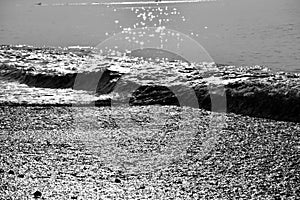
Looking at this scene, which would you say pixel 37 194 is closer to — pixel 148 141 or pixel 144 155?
pixel 144 155

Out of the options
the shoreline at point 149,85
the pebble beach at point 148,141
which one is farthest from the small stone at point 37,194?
the shoreline at point 149,85

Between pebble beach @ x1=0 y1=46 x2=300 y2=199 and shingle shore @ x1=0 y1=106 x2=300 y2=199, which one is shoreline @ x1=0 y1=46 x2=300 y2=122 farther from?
shingle shore @ x1=0 y1=106 x2=300 y2=199

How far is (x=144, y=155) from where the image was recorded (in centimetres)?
791

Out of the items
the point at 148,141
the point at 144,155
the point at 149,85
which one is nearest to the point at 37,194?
the point at 144,155

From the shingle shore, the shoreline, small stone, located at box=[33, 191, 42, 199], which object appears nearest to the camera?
small stone, located at box=[33, 191, 42, 199]

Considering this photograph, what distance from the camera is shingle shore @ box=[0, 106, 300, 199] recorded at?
257 inches

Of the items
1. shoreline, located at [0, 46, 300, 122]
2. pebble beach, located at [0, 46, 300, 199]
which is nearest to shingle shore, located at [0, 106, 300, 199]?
pebble beach, located at [0, 46, 300, 199]

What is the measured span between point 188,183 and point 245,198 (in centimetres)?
76

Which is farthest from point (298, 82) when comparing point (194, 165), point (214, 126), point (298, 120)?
point (194, 165)

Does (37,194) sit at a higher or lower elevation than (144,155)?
higher

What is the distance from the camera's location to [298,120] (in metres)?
9.59

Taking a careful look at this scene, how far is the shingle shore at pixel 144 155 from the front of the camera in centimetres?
652

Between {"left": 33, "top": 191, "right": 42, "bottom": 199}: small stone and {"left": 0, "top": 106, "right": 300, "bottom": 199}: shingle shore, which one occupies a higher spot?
{"left": 33, "top": 191, "right": 42, "bottom": 199}: small stone

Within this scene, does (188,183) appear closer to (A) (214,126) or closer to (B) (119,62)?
(A) (214,126)
